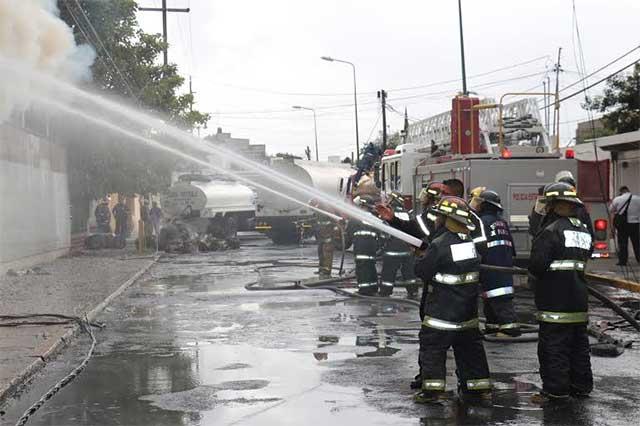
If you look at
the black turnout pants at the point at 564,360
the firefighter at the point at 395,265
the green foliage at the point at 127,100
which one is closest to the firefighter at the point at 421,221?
the black turnout pants at the point at 564,360

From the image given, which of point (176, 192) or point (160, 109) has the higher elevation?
point (160, 109)

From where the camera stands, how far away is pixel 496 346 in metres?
9.47

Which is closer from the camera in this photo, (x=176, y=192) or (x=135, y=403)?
(x=135, y=403)

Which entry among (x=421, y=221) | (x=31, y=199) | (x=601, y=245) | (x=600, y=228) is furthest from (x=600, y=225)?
(x=31, y=199)

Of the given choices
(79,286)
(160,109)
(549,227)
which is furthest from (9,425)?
(160,109)

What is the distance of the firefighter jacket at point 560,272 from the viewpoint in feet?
22.7

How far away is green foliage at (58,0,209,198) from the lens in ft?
84.3

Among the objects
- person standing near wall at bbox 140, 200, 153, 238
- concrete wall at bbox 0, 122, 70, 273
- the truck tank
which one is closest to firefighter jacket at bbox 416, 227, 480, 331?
concrete wall at bbox 0, 122, 70, 273

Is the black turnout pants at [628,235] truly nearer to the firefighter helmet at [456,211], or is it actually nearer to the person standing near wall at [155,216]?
the firefighter helmet at [456,211]

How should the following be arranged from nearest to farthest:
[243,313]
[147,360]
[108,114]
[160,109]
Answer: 1. [147,360]
2. [243,313]
3. [108,114]
4. [160,109]

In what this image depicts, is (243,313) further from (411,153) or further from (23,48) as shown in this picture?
(411,153)

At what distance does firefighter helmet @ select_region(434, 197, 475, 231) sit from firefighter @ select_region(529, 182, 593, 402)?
601 mm

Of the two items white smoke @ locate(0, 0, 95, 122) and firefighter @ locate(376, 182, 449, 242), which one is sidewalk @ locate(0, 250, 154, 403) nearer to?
white smoke @ locate(0, 0, 95, 122)

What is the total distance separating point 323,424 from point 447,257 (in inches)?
61.9
